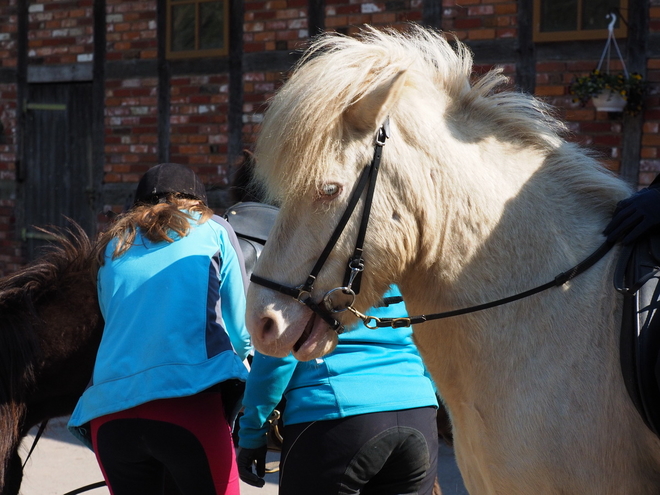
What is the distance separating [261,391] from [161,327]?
427 mm

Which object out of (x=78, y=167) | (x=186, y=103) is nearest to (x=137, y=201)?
(x=186, y=103)

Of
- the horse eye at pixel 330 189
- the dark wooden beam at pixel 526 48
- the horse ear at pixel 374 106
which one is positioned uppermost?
the dark wooden beam at pixel 526 48

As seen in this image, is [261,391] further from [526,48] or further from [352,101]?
[526,48]

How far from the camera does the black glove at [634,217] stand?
5.76ft

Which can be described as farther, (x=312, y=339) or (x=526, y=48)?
(x=526, y=48)

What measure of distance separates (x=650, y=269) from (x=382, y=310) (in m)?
0.88

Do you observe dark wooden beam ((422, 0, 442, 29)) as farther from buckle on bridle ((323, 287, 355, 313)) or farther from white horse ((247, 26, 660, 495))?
buckle on bridle ((323, 287, 355, 313))

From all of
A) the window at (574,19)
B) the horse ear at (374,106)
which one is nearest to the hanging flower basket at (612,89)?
the window at (574,19)

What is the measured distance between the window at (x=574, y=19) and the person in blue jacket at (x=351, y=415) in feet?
13.2

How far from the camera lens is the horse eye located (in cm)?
178

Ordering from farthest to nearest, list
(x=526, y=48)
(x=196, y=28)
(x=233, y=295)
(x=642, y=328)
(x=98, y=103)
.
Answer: (x=98, y=103)
(x=196, y=28)
(x=526, y=48)
(x=233, y=295)
(x=642, y=328)

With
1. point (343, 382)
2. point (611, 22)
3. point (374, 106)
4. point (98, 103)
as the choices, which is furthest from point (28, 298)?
point (98, 103)

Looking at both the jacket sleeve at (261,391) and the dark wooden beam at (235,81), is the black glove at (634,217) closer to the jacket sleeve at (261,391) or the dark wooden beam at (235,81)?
the jacket sleeve at (261,391)

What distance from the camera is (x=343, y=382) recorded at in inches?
86.4
